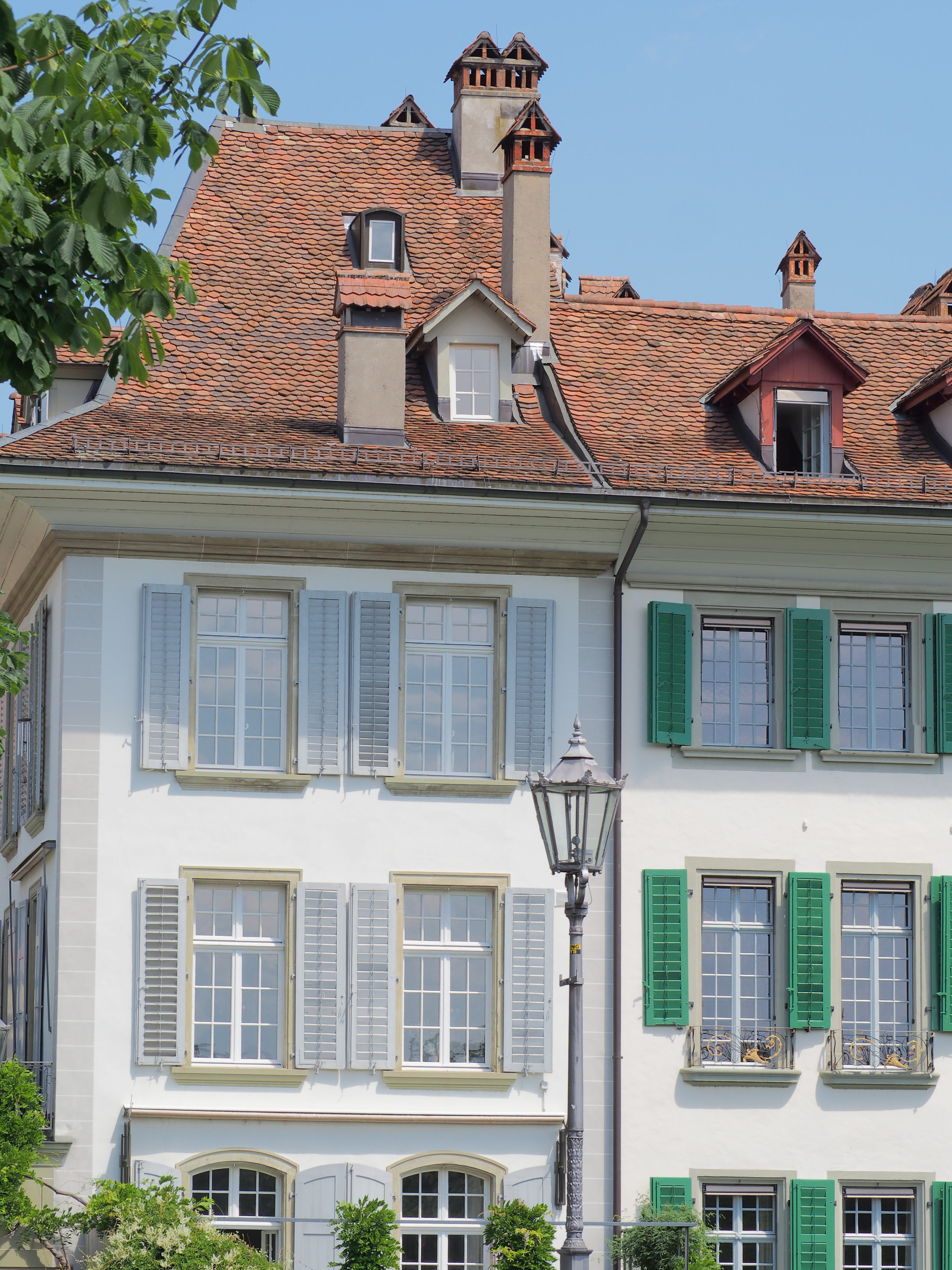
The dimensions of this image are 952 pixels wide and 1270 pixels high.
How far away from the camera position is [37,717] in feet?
75.3

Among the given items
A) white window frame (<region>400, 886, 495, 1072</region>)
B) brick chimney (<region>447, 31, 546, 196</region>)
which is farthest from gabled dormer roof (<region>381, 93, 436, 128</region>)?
white window frame (<region>400, 886, 495, 1072</region>)

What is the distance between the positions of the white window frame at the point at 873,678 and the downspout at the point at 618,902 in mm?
2327

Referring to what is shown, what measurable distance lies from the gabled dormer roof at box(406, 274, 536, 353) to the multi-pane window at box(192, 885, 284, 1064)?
6.18 metres

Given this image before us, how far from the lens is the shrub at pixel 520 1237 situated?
1944 centimetres

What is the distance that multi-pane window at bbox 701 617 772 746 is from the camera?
2248cm

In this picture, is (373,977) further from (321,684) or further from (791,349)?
(791,349)

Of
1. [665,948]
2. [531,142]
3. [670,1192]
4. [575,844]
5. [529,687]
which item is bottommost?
[670,1192]

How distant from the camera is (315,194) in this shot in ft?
86.0

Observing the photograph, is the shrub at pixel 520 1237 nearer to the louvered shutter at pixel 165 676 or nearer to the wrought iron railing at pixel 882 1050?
the wrought iron railing at pixel 882 1050

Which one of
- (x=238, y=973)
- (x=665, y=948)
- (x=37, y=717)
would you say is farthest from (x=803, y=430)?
(x=37, y=717)

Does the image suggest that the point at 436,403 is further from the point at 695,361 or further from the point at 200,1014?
the point at 200,1014

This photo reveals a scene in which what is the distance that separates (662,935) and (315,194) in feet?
33.0

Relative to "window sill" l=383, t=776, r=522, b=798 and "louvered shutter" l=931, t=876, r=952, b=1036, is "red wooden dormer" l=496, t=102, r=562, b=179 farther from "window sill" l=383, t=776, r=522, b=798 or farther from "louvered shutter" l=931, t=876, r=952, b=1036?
"louvered shutter" l=931, t=876, r=952, b=1036

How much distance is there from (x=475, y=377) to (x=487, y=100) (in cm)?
529
